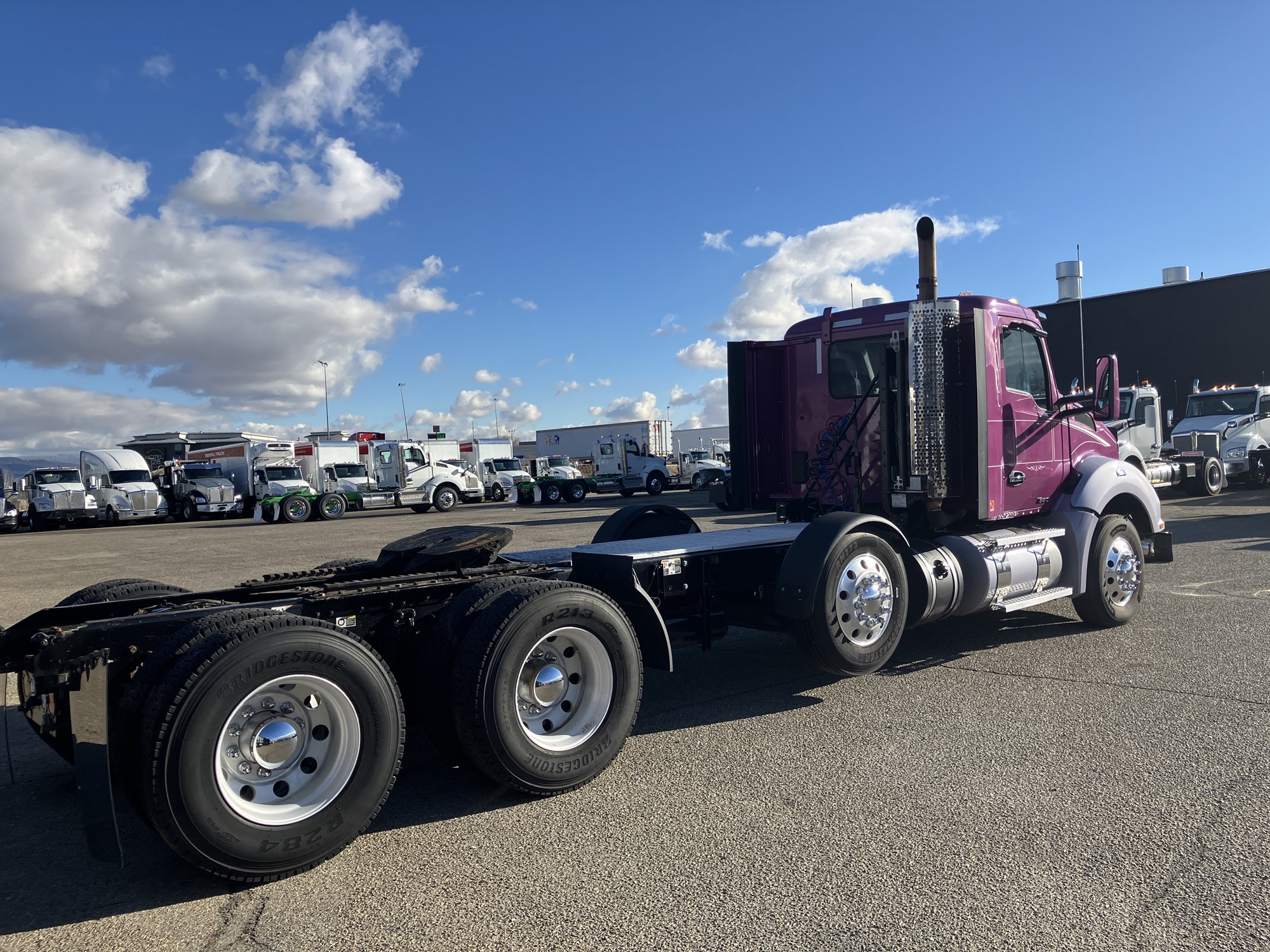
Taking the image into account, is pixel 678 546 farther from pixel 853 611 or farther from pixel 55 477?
pixel 55 477

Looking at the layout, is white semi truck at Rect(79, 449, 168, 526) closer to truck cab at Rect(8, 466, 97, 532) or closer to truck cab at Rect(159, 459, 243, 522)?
truck cab at Rect(8, 466, 97, 532)

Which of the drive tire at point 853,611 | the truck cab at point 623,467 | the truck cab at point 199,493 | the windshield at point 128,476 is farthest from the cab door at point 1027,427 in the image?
the windshield at point 128,476

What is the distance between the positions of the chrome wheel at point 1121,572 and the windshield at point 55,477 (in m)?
35.8

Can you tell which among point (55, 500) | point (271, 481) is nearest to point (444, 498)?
point (271, 481)

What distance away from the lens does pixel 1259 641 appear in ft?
21.9

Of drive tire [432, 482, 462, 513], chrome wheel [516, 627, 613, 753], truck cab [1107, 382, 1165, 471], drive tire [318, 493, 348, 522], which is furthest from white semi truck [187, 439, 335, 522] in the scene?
chrome wheel [516, 627, 613, 753]

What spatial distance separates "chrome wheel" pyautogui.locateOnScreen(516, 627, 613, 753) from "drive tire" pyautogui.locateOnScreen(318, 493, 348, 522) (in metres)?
27.7

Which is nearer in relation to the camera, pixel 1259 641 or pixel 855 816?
pixel 855 816

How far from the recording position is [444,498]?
33.5 meters

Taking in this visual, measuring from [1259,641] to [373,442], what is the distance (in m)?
31.8

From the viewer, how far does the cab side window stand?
7039 millimetres

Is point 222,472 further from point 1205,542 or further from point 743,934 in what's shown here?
point 743,934

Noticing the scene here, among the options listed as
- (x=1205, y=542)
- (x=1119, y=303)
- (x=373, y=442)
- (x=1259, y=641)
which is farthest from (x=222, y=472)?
(x=1119, y=303)

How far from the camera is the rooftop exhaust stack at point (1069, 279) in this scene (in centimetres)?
4034
